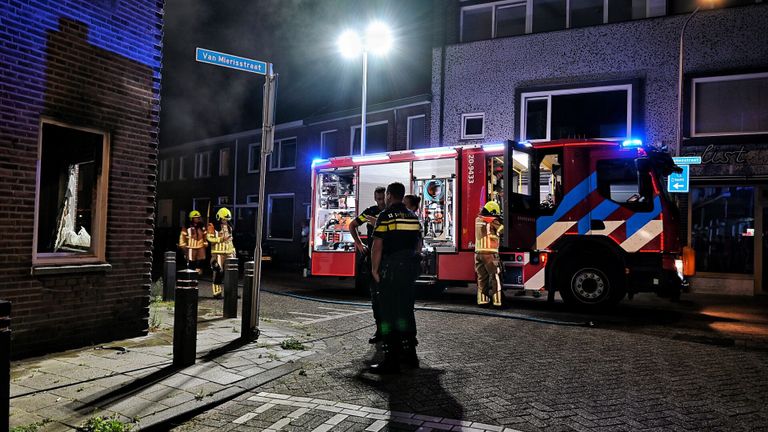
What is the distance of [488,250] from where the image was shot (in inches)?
386

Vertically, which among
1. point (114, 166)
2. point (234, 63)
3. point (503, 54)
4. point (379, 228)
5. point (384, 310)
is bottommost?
point (384, 310)

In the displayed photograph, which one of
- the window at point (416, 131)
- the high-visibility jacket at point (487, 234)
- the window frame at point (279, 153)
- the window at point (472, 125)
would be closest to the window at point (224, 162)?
the window frame at point (279, 153)

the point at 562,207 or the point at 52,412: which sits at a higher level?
the point at 562,207

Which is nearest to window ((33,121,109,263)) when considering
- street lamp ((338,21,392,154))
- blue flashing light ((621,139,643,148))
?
blue flashing light ((621,139,643,148))

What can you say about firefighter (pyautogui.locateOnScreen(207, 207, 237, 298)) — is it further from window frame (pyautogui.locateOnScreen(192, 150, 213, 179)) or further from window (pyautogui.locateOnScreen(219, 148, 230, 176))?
window frame (pyautogui.locateOnScreen(192, 150, 213, 179))

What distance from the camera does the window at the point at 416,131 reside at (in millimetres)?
20938

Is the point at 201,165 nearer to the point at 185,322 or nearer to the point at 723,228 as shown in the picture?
the point at 723,228

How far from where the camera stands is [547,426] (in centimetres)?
398

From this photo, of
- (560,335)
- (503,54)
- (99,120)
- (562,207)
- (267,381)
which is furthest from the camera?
(503,54)

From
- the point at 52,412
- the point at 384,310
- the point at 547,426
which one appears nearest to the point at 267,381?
the point at 384,310

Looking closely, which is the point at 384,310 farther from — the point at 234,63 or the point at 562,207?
the point at 562,207

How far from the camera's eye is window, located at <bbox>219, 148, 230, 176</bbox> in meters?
31.4

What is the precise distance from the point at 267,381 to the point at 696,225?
45.7 feet

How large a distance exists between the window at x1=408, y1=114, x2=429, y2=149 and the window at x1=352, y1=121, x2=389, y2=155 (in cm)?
124
